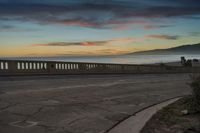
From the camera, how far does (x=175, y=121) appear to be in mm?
7219

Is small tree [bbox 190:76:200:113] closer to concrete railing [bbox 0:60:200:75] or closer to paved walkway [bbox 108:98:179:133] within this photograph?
paved walkway [bbox 108:98:179:133]

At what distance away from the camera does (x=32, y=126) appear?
704 cm

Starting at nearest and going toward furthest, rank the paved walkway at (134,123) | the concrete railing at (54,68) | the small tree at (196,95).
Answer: the paved walkway at (134,123)
the small tree at (196,95)
the concrete railing at (54,68)

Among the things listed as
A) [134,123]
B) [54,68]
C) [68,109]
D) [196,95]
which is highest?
[54,68]

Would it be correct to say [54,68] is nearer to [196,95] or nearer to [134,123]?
[196,95]

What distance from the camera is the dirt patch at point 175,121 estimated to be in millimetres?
6660

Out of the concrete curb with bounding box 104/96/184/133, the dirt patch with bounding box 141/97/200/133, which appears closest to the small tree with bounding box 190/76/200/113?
the dirt patch with bounding box 141/97/200/133

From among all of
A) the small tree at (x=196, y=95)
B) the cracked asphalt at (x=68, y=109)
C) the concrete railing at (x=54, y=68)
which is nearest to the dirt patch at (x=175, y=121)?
the small tree at (x=196, y=95)

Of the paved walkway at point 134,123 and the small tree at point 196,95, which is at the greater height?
the small tree at point 196,95

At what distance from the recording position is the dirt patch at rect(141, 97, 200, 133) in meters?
6.66

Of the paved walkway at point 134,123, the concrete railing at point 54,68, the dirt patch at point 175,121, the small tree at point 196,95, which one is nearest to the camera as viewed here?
the dirt patch at point 175,121

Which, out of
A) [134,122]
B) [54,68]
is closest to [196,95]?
[134,122]

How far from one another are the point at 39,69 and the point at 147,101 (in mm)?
13445

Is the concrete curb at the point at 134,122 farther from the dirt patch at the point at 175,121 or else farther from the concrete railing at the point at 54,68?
the concrete railing at the point at 54,68
